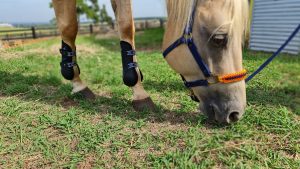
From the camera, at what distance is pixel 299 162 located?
1900 millimetres

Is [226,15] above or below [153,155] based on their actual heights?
above

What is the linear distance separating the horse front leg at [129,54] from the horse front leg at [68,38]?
1.79 feet

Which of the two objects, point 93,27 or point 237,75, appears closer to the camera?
point 237,75

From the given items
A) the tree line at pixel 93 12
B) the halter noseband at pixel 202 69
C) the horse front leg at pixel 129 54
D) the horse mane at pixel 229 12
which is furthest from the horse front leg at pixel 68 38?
the tree line at pixel 93 12

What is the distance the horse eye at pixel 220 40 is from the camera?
1.91 metres

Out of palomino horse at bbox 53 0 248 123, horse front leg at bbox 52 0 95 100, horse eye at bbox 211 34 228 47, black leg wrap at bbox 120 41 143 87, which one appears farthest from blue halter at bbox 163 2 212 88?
horse front leg at bbox 52 0 95 100

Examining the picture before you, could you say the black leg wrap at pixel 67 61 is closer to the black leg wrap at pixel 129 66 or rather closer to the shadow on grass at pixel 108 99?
the shadow on grass at pixel 108 99

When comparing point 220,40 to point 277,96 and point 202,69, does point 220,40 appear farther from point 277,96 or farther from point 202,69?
point 277,96

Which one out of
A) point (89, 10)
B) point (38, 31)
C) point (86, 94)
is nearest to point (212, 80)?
point (86, 94)

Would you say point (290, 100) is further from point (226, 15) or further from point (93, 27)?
point (93, 27)

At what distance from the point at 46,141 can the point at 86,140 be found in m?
0.29

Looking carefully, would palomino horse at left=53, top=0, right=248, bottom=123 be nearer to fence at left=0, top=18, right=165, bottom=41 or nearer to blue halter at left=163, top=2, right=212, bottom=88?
blue halter at left=163, top=2, right=212, bottom=88

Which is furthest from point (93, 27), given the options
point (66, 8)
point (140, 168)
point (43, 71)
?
point (140, 168)

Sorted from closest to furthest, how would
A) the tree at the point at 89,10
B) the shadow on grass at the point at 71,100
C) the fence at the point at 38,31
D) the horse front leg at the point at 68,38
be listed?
the shadow on grass at the point at 71,100 < the horse front leg at the point at 68,38 < the fence at the point at 38,31 < the tree at the point at 89,10
